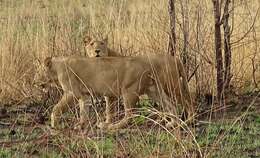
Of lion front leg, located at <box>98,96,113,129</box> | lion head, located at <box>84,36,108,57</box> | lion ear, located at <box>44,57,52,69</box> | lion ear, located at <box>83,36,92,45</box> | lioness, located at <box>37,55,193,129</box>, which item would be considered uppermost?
lion ear, located at <box>83,36,92,45</box>

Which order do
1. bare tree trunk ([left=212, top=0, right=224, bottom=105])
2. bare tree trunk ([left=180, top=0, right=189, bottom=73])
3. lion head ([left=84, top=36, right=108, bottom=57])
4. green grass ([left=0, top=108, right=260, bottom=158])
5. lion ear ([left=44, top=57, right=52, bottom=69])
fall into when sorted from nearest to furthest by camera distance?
green grass ([left=0, top=108, right=260, bottom=158])
lion ear ([left=44, top=57, right=52, bottom=69])
bare tree trunk ([left=212, top=0, right=224, bottom=105])
bare tree trunk ([left=180, top=0, right=189, bottom=73])
lion head ([left=84, top=36, right=108, bottom=57])

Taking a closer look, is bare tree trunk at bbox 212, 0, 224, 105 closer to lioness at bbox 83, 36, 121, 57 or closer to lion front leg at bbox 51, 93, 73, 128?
lioness at bbox 83, 36, 121, 57

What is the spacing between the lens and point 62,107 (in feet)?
23.4

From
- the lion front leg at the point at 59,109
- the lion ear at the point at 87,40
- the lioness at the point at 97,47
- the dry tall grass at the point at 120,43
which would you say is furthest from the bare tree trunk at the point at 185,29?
the lion front leg at the point at 59,109

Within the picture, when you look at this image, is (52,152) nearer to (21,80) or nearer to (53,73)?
(53,73)

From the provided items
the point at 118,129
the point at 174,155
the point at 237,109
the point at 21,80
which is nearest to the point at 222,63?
the point at 237,109

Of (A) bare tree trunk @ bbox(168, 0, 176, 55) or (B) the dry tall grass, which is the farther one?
(B) the dry tall grass

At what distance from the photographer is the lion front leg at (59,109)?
7.04 m

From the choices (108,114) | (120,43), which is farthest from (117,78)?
(120,43)

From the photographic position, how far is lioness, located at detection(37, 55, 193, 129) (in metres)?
7.12

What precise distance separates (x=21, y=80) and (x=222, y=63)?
93.1 inches

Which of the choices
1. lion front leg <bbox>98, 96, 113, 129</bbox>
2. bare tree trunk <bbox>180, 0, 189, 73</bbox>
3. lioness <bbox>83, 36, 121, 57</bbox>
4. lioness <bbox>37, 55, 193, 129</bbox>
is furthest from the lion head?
bare tree trunk <bbox>180, 0, 189, 73</bbox>

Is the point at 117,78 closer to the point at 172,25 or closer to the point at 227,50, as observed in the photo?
the point at 172,25

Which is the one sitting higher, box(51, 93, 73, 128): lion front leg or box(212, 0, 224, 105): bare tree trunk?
box(212, 0, 224, 105): bare tree trunk
